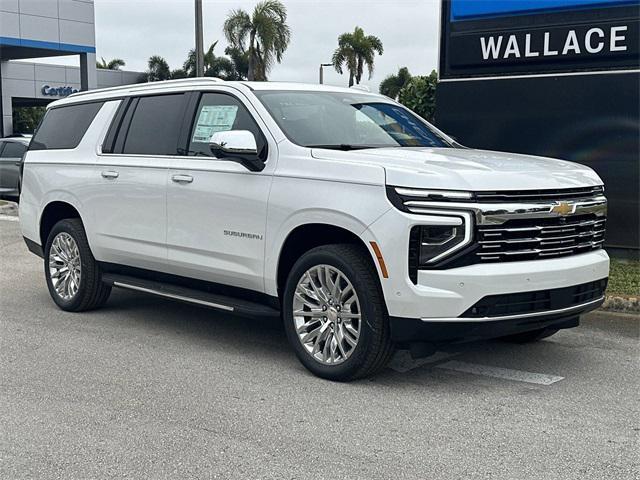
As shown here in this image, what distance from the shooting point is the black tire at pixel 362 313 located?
5.12 m

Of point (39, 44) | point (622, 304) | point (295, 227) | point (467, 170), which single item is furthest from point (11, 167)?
point (39, 44)

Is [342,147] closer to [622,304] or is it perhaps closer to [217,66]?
[622,304]

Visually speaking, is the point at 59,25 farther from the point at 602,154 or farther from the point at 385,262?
the point at 385,262

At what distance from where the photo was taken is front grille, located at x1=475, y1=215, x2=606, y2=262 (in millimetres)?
4898

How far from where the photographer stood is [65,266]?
7.80 metres

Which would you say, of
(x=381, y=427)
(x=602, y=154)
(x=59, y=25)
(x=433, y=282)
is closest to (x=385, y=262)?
(x=433, y=282)

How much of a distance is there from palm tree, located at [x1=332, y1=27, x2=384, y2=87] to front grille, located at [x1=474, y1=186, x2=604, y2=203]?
46.2m

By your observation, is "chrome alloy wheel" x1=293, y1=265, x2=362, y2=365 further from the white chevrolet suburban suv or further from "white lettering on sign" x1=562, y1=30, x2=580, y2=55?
"white lettering on sign" x1=562, y1=30, x2=580, y2=55

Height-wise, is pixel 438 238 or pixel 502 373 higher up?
pixel 438 238

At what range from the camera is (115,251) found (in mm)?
7152

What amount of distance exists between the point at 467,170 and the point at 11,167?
556 inches

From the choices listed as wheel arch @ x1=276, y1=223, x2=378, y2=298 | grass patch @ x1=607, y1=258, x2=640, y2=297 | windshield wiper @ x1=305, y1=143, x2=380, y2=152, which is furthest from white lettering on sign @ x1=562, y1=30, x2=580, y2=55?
wheel arch @ x1=276, y1=223, x2=378, y2=298

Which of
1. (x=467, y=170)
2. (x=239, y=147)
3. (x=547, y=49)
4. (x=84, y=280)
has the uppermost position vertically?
(x=547, y=49)

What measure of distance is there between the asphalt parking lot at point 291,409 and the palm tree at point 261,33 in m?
32.2
